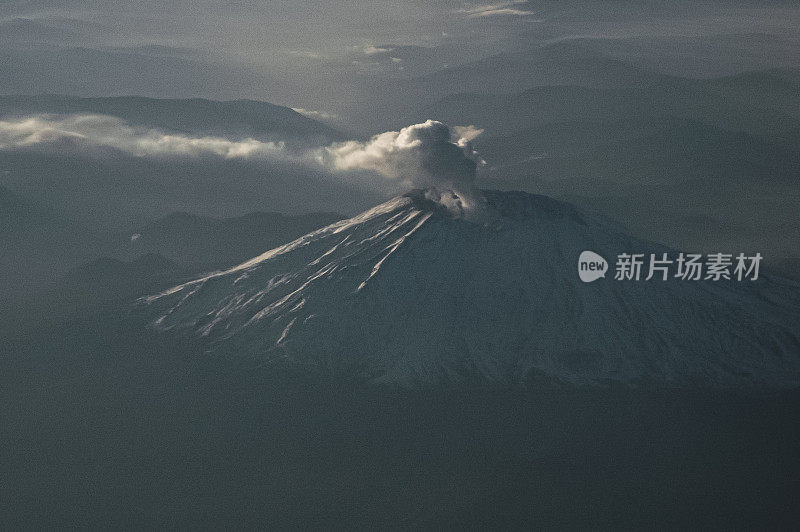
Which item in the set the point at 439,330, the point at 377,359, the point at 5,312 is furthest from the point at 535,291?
the point at 5,312

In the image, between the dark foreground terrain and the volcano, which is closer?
the dark foreground terrain

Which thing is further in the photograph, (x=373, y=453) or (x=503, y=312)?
(x=503, y=312)

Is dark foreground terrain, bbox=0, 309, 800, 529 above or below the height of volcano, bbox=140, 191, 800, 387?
below

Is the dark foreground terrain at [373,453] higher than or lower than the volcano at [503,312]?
lower

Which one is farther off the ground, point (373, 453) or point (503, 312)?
point (503, 312)

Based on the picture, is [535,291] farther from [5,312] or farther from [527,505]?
[5,312]
